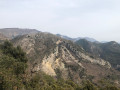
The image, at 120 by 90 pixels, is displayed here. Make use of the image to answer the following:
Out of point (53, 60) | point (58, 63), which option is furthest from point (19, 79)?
point (58, 63)

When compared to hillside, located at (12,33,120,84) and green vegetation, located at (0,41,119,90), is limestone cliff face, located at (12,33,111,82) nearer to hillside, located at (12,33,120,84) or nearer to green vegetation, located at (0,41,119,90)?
hillside, located at (12,33,120,84)

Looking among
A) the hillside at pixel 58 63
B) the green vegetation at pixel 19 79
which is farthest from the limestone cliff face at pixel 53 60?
the green vegetation at pixel 19 79

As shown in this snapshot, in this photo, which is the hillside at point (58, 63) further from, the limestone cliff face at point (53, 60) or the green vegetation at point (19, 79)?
the green vegetation at point (19, 79)

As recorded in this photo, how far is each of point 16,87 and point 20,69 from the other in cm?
515

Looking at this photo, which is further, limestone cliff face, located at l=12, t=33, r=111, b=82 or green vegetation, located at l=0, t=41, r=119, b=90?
limestone cliff face, located at l=12, t=33, r=111, b=82

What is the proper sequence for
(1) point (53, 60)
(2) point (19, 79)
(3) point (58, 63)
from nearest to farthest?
(2) point (19, 79), (1) point (53, 60), (3) point (58, 63)

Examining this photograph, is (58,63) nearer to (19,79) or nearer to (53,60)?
(53,60)

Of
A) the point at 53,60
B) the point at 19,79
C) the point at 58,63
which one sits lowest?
the point at 58,63

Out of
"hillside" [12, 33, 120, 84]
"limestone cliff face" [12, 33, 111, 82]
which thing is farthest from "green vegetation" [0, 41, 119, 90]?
"hillside" [12, 33, 120, 84]

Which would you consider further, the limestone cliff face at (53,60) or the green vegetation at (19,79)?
the limestone cliff face at (53,60)

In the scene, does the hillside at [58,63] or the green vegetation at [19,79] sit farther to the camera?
the hillside at [58,63]

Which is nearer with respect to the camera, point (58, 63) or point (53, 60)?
point (53, 60)

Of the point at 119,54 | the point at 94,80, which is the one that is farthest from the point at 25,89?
the point at 119,54

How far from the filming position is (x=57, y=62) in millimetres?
48438
